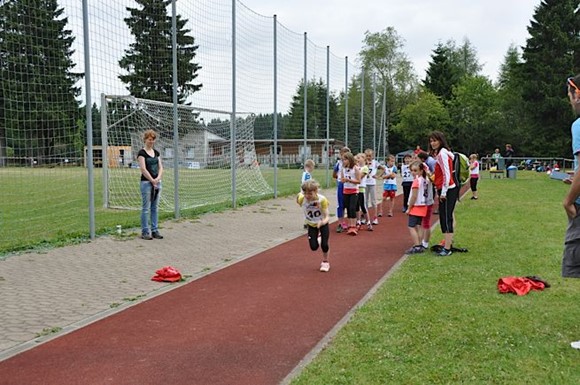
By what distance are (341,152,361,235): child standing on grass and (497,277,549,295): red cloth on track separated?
5.02m

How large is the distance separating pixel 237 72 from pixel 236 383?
13059 millimetres

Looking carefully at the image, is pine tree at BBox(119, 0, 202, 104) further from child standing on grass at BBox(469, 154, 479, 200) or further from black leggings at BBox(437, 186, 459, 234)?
child standing on grass at BBox(469, 154, 479, 200)

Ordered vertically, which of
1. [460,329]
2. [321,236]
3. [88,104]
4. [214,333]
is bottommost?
[214,333]

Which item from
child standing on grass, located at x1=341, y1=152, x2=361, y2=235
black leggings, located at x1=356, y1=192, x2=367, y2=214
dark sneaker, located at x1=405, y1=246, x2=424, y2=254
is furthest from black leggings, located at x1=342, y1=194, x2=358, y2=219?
dark sneaker, located at x1=405, y1=246, x2=424, y2=254

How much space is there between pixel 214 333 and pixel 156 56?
9924 millimetres

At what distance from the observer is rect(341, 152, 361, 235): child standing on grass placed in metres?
11.2

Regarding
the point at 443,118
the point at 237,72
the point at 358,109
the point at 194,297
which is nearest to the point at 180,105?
the point at 237,72

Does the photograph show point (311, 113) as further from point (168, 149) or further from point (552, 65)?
point (552, 65)

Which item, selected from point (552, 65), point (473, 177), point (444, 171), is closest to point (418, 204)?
point (444, 171)

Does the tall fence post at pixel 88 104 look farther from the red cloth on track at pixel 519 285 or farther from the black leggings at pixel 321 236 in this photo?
the red cloth on track at pixel 519 285

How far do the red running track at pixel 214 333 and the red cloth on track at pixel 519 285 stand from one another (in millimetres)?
1576

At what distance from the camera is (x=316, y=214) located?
7.83m

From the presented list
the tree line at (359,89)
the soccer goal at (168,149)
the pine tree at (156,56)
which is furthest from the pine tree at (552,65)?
the pine tree at (156,56)

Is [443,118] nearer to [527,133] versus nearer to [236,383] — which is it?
[527,133]
